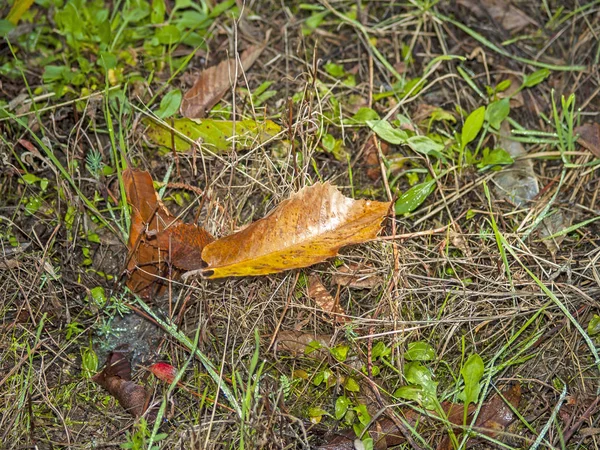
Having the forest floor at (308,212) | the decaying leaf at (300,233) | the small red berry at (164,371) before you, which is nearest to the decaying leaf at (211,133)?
the forest floor at (308,212)

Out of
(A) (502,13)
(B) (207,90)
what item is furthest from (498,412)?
(A) (502,13)

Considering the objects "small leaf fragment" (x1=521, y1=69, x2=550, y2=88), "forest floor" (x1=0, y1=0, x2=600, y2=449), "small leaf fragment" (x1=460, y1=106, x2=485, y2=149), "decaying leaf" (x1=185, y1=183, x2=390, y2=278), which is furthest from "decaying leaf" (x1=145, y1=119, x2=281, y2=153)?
"small leaf fragment" (x1=521, y1=69, x2=550, y2=88)

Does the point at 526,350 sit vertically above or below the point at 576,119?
below

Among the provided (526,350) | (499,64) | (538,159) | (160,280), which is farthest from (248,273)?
(499,64)

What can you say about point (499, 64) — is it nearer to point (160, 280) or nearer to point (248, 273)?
point (248, 273)

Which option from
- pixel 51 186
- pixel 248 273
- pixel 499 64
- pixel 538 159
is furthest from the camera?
pixel 499 64

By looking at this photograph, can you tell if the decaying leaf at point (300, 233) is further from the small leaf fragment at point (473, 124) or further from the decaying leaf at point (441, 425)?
the small leaf fragment at point (473, 124)

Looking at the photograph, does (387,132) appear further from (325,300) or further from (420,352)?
(420,352)

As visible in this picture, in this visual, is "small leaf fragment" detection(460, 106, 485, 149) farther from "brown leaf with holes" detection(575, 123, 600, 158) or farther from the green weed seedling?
the green weed seedling
